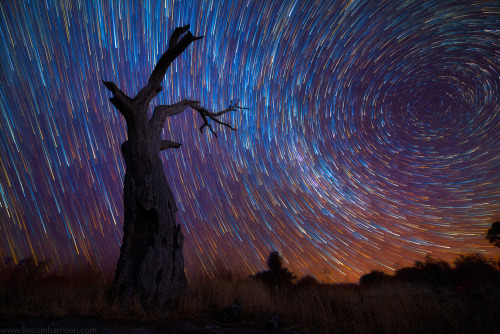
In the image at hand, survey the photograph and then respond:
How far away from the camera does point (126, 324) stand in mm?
3922

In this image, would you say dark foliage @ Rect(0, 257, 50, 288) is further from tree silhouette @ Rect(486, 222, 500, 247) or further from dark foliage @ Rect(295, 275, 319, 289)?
tree silhouette @ Rect(486, 222, 500, 247)

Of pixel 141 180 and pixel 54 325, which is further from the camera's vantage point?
pixel 141 180

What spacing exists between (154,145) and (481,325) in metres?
8.34

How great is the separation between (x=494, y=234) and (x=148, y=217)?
75.3 ft

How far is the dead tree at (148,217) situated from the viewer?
5359mm

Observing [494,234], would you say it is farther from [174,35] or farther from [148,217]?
[174,35]

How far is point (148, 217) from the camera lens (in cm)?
620

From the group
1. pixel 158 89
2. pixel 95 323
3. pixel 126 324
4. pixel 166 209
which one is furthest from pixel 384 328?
pixel 158 89

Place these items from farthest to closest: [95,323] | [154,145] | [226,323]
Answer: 1. [154,145]
2. [226,323]
3. [95,323]

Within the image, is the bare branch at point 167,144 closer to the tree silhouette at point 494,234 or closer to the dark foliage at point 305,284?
the dark foliage at point 305,284

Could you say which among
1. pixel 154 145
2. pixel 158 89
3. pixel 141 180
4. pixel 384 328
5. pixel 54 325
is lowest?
pixel 384 328

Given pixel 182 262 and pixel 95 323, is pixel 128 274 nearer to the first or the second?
pixel 182 262

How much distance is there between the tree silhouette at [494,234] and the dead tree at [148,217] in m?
21.7

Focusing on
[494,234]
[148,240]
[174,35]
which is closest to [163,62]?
[174,35]
